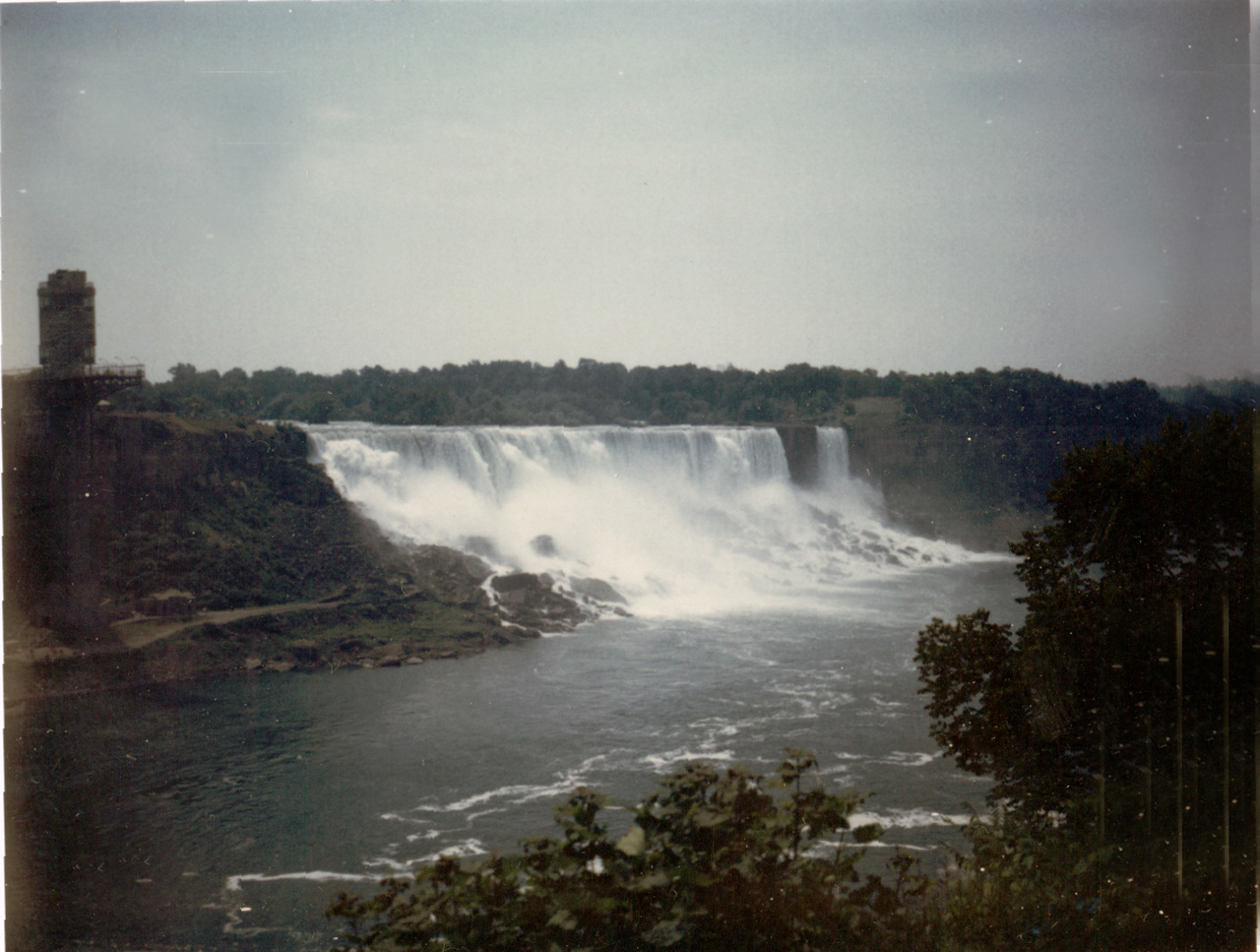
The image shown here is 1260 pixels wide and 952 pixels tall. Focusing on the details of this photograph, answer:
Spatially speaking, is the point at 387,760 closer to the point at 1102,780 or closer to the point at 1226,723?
the point at 1102,780

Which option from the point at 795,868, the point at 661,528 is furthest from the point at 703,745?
the point at 661,528

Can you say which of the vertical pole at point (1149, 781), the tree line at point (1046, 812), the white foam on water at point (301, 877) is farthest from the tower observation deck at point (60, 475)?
the vertical pole at point (1149, 781)

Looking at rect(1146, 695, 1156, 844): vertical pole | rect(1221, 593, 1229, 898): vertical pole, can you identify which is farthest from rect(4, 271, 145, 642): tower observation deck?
rect(1221, 593, 1229, 898): vertical pole

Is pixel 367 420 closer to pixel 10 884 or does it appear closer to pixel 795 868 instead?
pixel 10 884

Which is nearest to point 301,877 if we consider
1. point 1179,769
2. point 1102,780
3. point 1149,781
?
point 1102,780

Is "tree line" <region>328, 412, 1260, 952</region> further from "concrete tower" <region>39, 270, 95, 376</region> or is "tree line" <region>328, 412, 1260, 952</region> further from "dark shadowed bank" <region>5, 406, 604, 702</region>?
"concrete tower" <region>39, 270, 95, 376</region>

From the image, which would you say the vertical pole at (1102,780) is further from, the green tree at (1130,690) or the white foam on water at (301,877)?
the white foam on water at (301,877)
